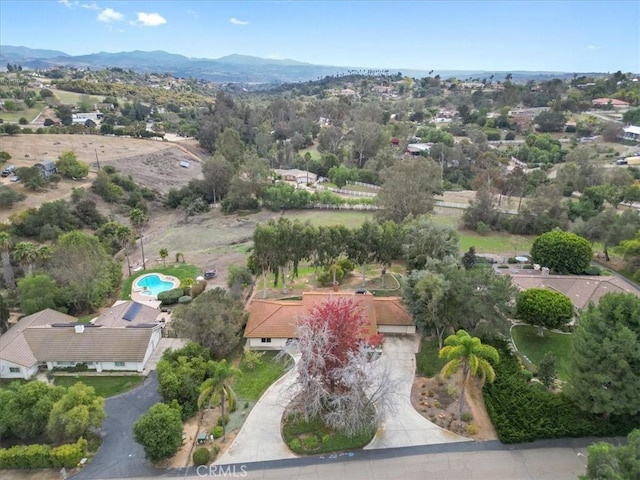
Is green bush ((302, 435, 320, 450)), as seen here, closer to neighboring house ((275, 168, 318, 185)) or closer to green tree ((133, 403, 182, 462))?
green tree ((133, 403, 182, 462))

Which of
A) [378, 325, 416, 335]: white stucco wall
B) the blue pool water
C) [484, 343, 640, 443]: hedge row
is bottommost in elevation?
the blue pool water

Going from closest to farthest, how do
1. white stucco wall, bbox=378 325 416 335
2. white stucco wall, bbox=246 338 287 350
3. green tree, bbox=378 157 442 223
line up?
white stucco wall, bbox=246 338 287 350 < white stucco wall, bbox=378 325 416 335 < green tree, bbox=378 157 442 223

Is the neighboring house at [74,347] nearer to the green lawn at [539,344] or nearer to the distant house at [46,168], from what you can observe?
the green lawn at [539,344]

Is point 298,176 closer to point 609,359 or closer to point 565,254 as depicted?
point 565,254

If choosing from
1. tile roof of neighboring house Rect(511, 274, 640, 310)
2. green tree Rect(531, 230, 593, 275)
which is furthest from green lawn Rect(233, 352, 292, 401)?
green tree Rect(531, 230, 593, 275)

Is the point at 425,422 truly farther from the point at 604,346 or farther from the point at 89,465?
the point at 89,465

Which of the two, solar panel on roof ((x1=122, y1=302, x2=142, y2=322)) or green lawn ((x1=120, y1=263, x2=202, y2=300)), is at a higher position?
solar panel on roof ((x1=122, y1=302, x2=142, y2=322))
